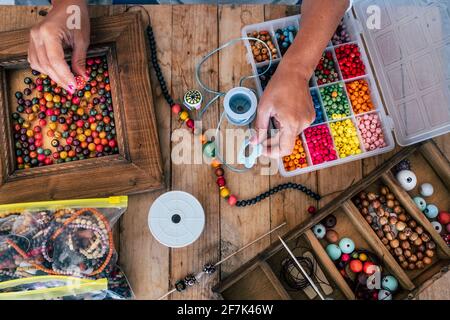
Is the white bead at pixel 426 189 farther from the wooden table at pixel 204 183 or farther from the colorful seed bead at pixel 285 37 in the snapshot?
the colorful seed bead at pixel 285 37

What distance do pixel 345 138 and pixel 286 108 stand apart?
287 millimetres

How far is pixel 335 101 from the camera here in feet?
3.75

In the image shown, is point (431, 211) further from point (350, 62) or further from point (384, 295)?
point (350, 62)

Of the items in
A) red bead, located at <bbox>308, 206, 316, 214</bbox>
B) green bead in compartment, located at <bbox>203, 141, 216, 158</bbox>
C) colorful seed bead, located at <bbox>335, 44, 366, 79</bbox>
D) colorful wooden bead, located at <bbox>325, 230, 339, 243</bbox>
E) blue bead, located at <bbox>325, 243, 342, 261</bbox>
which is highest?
colorful seed bead, located at <bbox>335, 44, 366, 79</bbox>

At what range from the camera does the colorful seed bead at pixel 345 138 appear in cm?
113

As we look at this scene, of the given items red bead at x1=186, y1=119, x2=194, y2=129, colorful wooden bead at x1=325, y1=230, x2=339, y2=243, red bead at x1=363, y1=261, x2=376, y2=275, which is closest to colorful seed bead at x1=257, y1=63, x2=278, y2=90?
red bead at x1=186, y1=119, x2=194, y2=129

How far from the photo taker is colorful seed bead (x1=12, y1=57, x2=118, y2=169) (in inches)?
43.2

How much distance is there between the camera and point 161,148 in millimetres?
1123

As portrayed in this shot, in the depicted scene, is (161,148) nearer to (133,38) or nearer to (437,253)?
(133,38)

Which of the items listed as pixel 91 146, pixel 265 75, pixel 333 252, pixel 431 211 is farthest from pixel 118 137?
pixel 431 211

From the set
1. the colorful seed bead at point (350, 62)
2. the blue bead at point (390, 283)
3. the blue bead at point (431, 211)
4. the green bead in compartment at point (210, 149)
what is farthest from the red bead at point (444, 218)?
the green bead in compartment at point (210, 149)

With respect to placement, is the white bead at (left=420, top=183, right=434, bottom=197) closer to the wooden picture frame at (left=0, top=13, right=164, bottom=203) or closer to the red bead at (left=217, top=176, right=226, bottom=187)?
the red bead at (left=217, top=176, right=226, bottom=187)

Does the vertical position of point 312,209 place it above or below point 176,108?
below

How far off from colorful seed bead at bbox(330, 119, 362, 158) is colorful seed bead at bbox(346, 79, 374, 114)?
52mm
